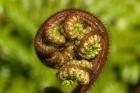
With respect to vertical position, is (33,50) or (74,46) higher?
(74,46)

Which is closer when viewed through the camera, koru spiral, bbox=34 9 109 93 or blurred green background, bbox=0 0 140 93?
koru spiral, bbox=34 9 109 93

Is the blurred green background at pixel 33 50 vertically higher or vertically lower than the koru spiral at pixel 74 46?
lower

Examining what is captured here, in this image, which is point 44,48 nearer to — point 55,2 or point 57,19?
point 57,19

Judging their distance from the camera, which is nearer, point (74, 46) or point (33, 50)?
point (74, 46)

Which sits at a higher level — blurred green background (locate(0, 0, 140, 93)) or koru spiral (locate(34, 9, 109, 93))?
koru spiral (locate(34, 9, 109, 93))

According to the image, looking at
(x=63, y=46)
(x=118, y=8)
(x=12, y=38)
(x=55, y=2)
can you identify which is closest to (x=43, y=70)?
(x=12, y=38)
